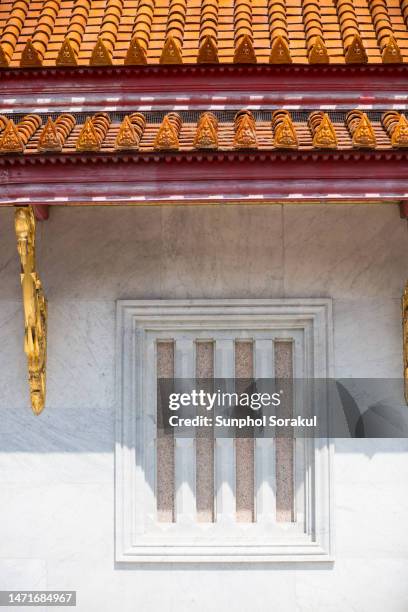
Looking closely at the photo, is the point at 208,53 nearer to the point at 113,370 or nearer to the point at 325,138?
the point at 325,138

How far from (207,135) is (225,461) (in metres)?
2.74

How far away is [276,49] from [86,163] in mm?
1990

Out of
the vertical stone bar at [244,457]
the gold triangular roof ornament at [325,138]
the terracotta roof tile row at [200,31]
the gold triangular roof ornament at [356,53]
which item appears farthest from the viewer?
the vertical stone bar at [244,457]

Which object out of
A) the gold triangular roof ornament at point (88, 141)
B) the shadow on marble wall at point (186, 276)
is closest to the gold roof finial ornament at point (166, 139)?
the gold triangular roof ornament at point (88, 141)

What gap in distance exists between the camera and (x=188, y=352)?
745 centimetres

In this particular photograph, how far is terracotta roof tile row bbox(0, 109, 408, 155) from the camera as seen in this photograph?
6.18m

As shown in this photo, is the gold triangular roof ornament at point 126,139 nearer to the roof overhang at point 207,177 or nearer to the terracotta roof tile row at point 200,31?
the roof overhang at point 207,177

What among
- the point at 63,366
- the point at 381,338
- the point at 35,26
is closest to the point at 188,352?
the point at 63,366

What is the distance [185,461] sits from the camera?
7379 millimetres

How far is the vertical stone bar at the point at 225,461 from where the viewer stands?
7328 millimetres

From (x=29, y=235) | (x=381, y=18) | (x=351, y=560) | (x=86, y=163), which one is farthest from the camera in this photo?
(x=381, y=18)

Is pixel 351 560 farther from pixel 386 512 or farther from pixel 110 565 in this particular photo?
pixel 110 565

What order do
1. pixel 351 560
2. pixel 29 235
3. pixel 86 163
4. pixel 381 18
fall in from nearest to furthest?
pixel 86 163, pixel 29 235, pixel 351 560, pixel 381 18

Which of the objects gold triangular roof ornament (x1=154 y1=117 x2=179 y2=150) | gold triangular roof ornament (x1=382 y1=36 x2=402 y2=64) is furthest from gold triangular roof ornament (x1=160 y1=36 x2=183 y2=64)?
gold triangular roof ornament (x1=382 y1=36 x2=402 y2=64)
